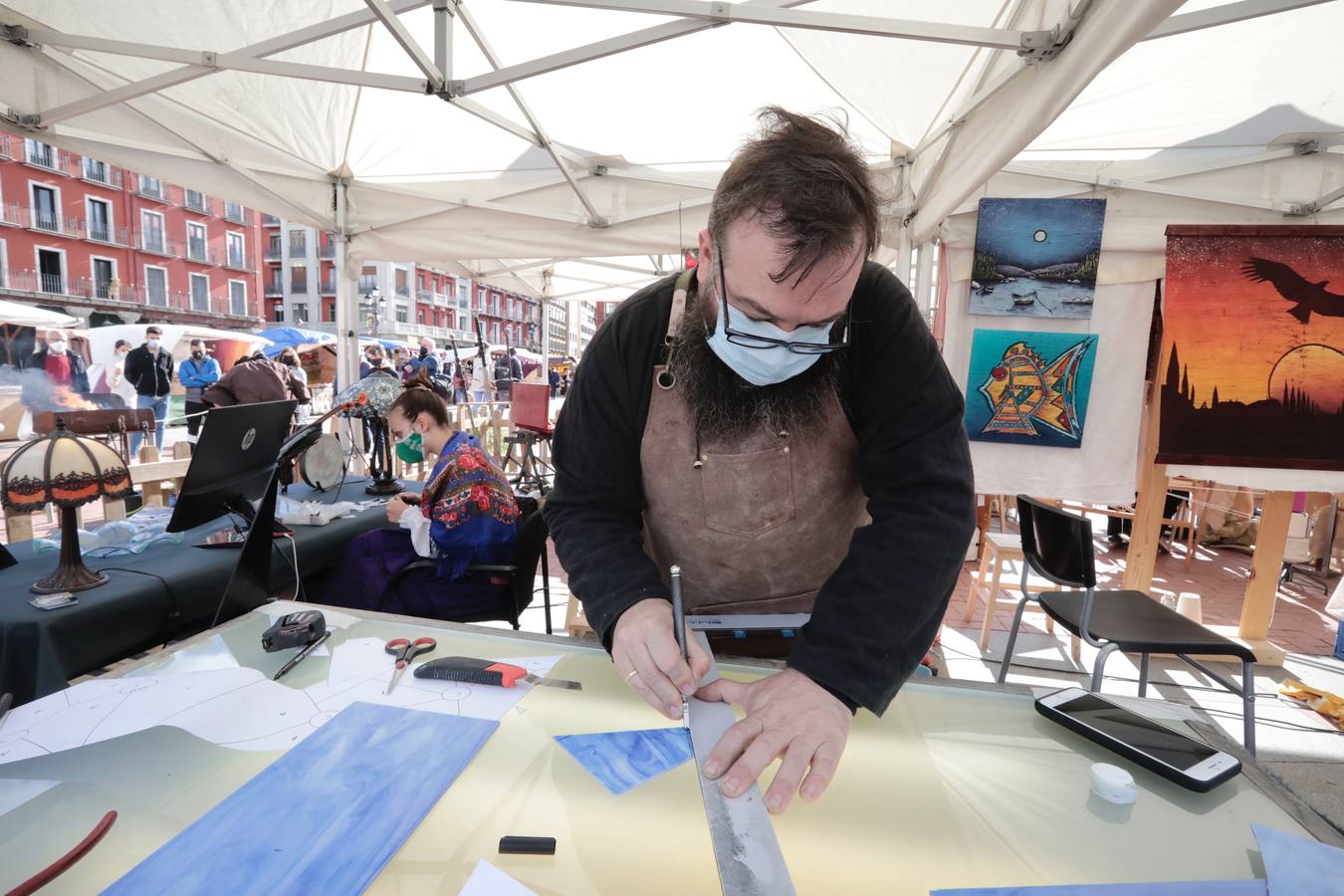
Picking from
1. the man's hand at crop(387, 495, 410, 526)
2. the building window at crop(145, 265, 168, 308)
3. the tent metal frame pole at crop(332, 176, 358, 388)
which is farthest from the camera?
the building window at crop(145, 265, 168, 308)

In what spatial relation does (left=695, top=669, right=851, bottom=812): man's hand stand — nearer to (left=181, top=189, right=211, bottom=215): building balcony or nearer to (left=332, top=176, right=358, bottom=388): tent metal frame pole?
(left=332, top=176, right=358, bottom=388): tent metal frame pole

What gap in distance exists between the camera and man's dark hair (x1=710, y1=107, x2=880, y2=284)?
97cm

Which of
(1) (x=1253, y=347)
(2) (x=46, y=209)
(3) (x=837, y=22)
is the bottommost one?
(1) (x=1253, y=347)

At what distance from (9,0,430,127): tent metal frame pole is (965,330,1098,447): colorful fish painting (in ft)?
10.9

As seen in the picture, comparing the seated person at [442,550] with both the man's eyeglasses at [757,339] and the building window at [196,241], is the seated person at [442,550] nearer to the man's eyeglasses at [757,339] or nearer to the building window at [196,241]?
the man's eyeglasses at [757,339]

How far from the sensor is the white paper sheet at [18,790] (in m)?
0.81

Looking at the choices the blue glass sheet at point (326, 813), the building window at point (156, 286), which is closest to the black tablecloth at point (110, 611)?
the blue glass sheet at point (326, 813)

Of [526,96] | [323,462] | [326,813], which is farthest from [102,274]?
[326,813]

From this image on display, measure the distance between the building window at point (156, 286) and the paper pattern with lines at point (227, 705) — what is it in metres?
34.2

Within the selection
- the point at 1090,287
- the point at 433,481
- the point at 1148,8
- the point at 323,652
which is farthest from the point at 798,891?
the point at 1090,287

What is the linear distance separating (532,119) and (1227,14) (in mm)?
3137

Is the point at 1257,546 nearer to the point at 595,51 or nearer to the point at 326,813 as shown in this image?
the point at 595,51

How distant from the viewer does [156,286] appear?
27.5 meters

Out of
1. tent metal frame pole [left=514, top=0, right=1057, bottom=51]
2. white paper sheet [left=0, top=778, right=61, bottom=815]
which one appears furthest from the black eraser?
tent metal frame pole [left=514, top=0, right=1057, bottom=51]
